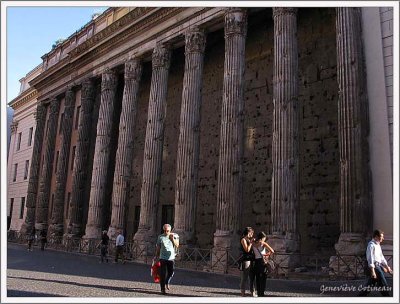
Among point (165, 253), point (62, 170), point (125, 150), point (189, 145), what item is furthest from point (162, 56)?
point (165, 253)

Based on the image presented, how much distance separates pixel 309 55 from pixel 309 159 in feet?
14.7

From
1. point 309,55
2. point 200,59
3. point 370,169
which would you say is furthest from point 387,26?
point 200,59

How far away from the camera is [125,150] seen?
67.1 ft

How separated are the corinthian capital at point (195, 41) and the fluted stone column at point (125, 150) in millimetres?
4171

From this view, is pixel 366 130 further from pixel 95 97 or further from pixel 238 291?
pixel 95 97

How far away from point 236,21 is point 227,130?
433 centimetres

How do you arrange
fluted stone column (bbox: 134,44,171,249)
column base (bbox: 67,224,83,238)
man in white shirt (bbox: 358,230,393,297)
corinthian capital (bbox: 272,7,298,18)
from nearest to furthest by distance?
man in white shirt (bbox: 358,230,393,297) → corinthian capital (bbox: 272,7,298,18) → fluted stone column (bbox: 134,44,171,249) → column base (bbox: 67,224,83,238)

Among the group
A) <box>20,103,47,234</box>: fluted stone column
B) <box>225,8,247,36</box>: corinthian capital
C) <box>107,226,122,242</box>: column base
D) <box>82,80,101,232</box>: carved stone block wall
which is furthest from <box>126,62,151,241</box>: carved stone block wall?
<box>225,8,247,36</box>: corinthian capital

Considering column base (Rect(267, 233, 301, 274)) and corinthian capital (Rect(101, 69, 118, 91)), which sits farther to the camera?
corinthian capital (Rect(101, 69, 118, 91))

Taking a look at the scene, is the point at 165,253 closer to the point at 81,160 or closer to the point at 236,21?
the point at 236,21

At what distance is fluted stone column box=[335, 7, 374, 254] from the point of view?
38.4ft

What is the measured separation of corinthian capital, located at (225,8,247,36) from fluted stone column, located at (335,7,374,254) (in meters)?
4.18

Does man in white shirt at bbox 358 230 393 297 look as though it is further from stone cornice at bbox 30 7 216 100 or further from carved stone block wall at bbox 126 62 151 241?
carved stone block wall at bbox 126 62 151 241

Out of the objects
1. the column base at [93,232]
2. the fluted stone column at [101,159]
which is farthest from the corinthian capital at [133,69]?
the column base at [93,232]
